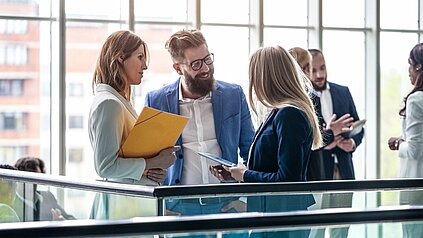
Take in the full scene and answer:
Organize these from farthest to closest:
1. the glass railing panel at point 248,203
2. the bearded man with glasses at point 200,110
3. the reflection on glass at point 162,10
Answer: the reflection on glass at point 162,10
the bearded man with glasses at point 200,110
the glass railing panel at point 248,203

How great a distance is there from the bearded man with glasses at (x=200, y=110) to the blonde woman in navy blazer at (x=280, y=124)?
706 mm

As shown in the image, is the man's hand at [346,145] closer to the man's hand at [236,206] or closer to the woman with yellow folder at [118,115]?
the woman with yellow folder at [118,115]

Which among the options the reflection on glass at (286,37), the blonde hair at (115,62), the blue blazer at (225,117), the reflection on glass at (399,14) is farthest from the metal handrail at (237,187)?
the reflection on glass at (399,14)

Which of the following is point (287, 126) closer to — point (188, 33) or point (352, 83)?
point (188, 33)

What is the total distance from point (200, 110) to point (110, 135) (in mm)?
939

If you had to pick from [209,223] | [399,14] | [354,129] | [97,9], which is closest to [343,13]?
[399,14]

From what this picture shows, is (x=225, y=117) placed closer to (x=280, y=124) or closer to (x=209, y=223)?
(x=280, y=124)

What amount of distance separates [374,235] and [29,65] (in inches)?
276

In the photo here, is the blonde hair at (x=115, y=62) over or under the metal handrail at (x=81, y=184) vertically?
over

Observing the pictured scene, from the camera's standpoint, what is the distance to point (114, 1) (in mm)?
9883

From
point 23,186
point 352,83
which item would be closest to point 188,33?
point 23,186

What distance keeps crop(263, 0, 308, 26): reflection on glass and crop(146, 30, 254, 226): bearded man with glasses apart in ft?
18.1

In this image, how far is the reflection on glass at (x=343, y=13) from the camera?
11094mm

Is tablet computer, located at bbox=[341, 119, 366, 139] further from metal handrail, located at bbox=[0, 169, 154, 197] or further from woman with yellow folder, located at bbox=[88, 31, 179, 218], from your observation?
metal handrail, located at bbox=[0, 169, 154, 197]
